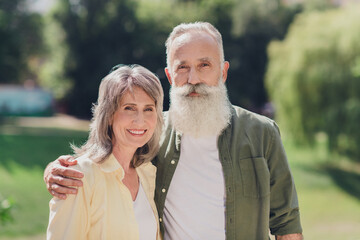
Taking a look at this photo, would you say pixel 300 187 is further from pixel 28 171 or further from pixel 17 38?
pixel 17 38

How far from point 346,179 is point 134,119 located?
13.0 metres

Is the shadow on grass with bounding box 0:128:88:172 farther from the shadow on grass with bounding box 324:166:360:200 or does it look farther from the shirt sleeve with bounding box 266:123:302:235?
the shirt sleeve with bounding box 266:123:302:235

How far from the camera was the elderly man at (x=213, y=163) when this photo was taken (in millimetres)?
2506

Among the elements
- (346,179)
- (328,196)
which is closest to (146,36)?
(346,179)

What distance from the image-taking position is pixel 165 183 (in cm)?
254

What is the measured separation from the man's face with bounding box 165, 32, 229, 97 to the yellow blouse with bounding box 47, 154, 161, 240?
70 centimetres

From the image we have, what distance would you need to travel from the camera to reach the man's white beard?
261 cm

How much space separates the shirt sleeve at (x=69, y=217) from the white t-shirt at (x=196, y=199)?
650 mm

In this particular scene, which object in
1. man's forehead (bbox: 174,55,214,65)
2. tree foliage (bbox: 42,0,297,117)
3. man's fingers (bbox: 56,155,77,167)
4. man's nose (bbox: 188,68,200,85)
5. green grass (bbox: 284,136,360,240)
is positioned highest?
tree foliage (bbox: 42,0,297,117)

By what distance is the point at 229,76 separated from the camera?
87.0 ft

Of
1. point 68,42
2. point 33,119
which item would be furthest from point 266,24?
point 33,119

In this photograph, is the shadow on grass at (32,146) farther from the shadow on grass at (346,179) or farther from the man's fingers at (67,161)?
the man's fingers at (67,161)

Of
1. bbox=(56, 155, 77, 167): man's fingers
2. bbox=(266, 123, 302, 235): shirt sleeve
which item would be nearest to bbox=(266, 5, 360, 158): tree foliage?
bbox=(266, 123, 302, 235): shirt sleeve

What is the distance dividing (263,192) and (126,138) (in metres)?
0.89
